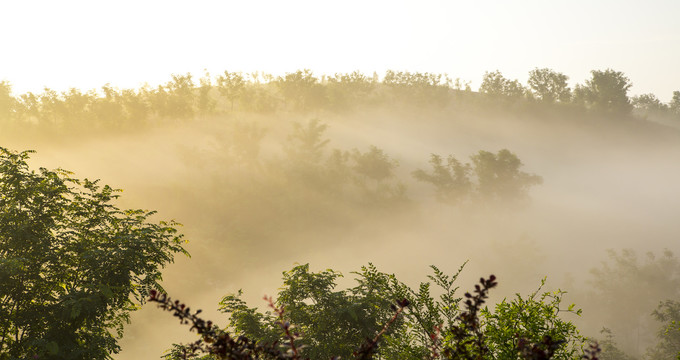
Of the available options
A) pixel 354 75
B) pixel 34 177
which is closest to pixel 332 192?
pixel 354 75

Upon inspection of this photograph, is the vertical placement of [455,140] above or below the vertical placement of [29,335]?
below

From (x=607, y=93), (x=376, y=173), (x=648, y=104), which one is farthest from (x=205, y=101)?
(x=648, y=104)

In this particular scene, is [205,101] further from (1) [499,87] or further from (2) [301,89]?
(1) [499,87]

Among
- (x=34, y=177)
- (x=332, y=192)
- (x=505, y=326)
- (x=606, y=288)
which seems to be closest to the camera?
(x=505, y=326)

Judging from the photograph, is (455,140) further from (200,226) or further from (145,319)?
(145,319)

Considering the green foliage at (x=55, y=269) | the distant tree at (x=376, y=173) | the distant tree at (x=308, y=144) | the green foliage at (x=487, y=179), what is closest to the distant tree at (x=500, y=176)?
the green foliage at (x=487, y=179)

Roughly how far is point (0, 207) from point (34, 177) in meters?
1.26

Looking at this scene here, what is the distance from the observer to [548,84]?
14412 centimetres

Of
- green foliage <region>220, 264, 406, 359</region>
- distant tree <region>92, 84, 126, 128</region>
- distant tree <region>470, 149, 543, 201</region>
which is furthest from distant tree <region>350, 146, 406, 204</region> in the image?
green foliage <region>220, 264, 406, 359</region>

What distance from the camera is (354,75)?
401 ft

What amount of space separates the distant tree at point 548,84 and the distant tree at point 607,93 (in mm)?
4632

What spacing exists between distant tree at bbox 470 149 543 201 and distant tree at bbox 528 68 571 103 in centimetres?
7756

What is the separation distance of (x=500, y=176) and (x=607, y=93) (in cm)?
8830

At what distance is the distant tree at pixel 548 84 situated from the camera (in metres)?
143
